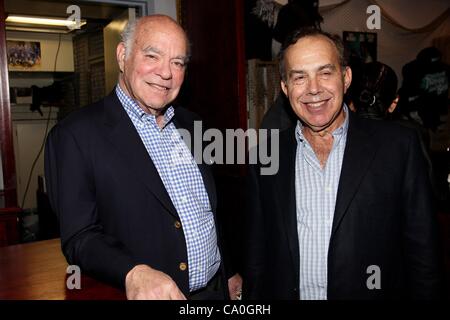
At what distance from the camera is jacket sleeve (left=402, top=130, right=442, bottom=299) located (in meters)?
1.54

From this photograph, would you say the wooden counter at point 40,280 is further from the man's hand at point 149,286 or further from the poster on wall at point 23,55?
the poster on wall at point 23,55

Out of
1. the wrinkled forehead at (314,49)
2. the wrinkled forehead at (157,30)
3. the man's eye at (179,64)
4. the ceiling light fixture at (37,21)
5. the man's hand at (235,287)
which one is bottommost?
the man's hand at (235,287)

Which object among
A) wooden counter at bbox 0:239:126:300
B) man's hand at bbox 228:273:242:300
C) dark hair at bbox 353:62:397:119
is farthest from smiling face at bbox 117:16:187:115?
dark hair at bbox 353:62:397:119

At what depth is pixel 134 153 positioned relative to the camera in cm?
150

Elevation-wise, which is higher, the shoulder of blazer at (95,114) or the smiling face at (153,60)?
the smiling face at (153,60)

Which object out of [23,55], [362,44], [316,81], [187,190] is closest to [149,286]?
[187,190]

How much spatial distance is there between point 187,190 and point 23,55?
5633mm

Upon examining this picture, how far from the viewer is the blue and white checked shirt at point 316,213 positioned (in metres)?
1.57

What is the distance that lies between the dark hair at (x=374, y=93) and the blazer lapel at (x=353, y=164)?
2.16ft

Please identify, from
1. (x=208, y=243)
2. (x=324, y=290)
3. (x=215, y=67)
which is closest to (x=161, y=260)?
(x=208, y=243)

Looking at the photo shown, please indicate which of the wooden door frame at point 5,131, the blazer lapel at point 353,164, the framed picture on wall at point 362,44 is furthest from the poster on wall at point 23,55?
the blazer lapel at point 353,164

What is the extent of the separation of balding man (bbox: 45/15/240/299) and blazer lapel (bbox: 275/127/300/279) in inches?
11.7

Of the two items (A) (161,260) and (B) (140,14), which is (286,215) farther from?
(B) (140,14)

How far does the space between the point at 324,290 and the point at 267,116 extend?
3.47ft
